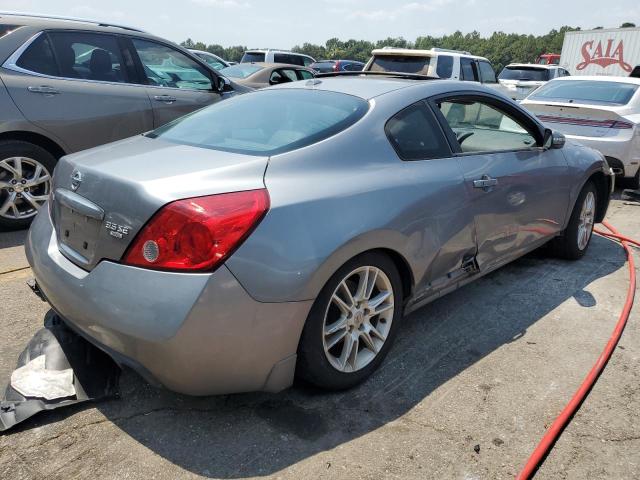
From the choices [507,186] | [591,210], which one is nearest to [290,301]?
[507,186]

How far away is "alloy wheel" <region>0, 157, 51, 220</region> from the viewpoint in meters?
4.53

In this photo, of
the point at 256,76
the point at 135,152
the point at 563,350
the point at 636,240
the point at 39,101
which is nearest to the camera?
the point at 135,152

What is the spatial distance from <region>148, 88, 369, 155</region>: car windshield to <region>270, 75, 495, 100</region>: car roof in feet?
0.28

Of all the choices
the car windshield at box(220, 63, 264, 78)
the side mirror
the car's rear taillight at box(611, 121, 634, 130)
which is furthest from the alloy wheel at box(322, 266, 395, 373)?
the car windshield at box(220, 63, 264, 78)

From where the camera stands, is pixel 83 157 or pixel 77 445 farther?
pixel 83 157

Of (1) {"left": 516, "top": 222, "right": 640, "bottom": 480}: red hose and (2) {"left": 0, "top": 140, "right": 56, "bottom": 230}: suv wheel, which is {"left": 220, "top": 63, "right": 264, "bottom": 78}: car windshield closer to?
(2) {"left": 0, "top": 140, "right": 56, "bottom": 230}: suv wheel

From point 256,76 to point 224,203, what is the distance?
27.1 ft

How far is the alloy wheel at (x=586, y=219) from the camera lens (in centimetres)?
453

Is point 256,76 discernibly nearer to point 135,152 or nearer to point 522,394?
→ point 135,152

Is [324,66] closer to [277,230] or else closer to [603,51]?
[603,51]

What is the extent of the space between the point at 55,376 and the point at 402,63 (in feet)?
29.9

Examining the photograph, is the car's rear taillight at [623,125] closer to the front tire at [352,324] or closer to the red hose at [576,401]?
the red hose at [576,401]

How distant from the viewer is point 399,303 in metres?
2.79

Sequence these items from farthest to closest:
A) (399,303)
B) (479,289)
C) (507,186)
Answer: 1. (479,289)
2. (507,186)
3. (399,303)
